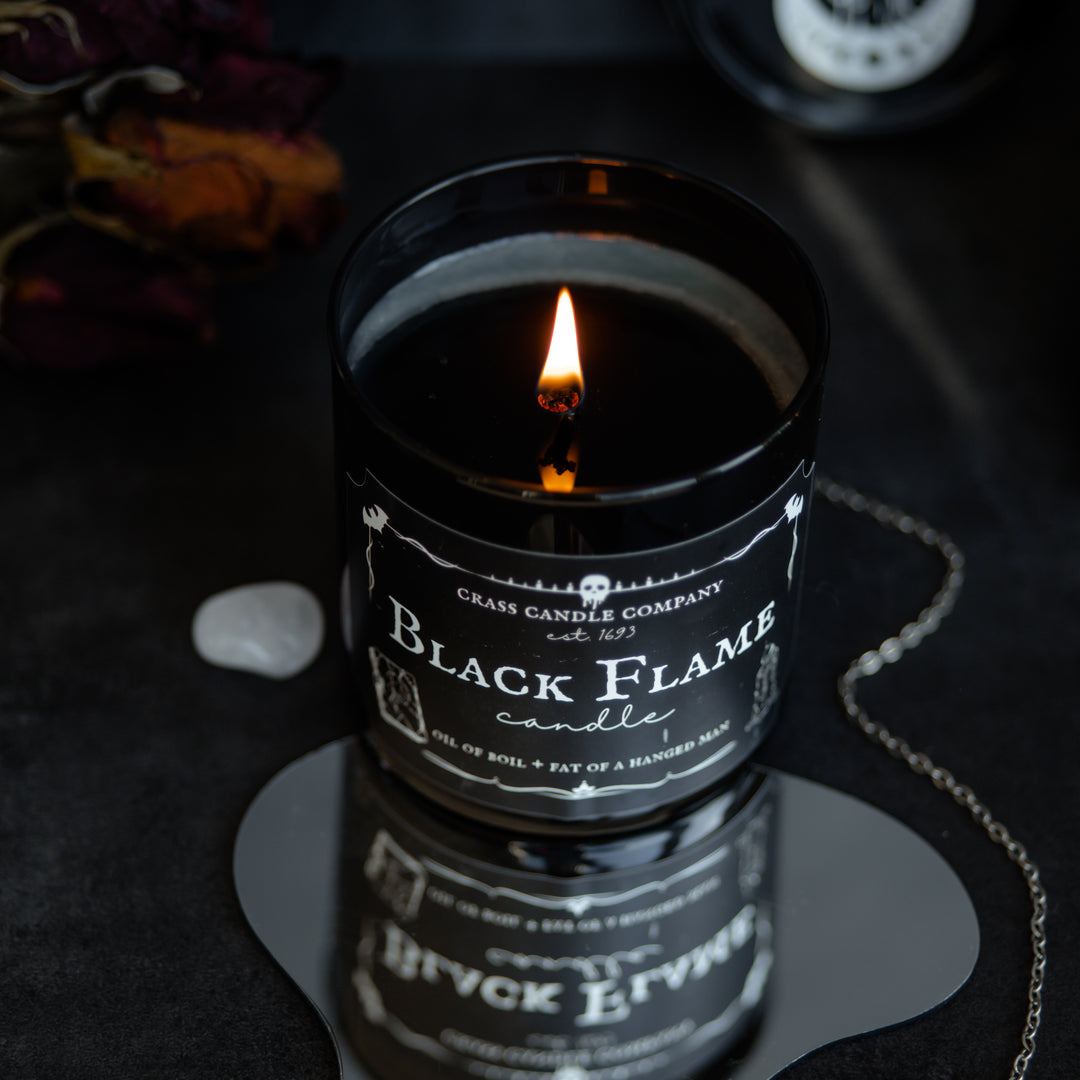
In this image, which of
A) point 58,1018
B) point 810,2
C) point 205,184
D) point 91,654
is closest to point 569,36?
point 810,2

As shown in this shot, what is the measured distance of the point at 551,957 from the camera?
1.29ft

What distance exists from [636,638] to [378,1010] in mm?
133

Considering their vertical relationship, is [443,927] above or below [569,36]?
below

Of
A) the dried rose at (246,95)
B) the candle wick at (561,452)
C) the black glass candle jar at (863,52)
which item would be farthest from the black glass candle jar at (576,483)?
the black glass candle jar at (863,52)

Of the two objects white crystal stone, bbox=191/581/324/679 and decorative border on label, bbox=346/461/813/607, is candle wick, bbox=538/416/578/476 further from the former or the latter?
white crystal stone, bbox=191/581/324/679

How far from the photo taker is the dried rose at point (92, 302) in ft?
1.62

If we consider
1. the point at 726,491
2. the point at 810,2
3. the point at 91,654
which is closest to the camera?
the point at 726,491

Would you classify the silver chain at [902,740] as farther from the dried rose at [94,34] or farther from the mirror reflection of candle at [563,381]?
the dried rose at [94,34]

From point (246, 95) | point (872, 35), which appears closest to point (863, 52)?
point (872, 35)

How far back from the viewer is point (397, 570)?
348 mm

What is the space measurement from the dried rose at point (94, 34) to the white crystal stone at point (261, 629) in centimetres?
18

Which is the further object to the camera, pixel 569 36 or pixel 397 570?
pixel 569 36

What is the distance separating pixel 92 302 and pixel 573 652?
10.4 inches

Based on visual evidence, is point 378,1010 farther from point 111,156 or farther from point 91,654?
point 111,156
